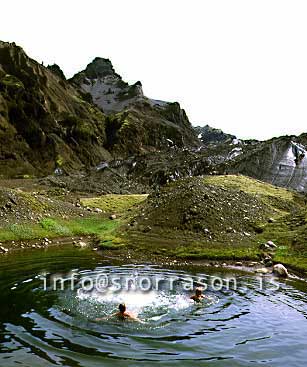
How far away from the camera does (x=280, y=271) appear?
3167 cm

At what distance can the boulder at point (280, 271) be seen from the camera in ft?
103

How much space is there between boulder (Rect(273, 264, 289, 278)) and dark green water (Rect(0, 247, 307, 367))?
89.4 inches

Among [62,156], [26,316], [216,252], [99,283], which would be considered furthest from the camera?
[62,156]

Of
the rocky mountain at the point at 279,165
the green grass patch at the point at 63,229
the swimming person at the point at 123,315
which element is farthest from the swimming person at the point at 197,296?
the rocky mountain at the point at 279,165

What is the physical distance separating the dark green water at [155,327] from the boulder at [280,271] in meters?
2.27

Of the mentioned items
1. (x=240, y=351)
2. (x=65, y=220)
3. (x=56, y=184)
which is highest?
(x=56, y=184)

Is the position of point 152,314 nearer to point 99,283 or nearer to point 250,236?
point 99,283

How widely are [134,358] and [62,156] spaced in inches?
6639

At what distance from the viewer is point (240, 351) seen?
52.9 feet

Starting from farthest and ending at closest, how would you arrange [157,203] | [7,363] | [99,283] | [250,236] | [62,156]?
[62,156]
[157,203]
[250,236]
[99,283]
[7,363]

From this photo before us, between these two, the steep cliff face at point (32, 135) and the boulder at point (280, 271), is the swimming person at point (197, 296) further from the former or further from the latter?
the steep cliff face at point (32, 135)

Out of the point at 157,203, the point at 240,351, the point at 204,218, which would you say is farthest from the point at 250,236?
the point at 240,351

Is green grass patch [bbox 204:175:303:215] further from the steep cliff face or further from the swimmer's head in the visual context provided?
the steep cliff face

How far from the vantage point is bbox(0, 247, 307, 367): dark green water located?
15.4 m
